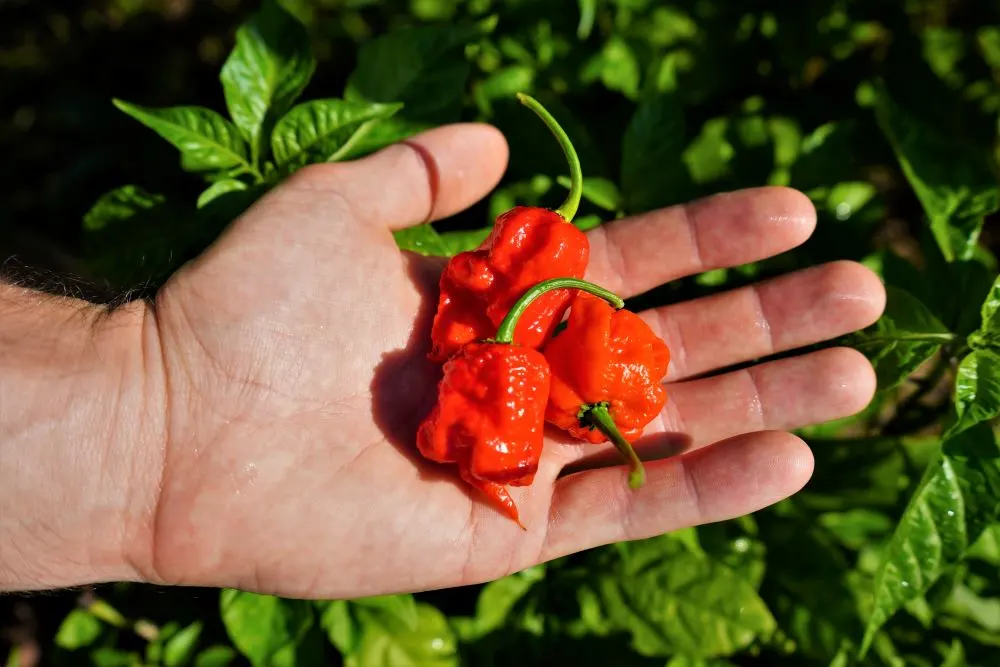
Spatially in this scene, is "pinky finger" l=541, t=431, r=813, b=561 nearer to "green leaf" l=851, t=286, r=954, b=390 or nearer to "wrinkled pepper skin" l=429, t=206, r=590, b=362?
"green leaf" l=851, t=286, r=954, b=390

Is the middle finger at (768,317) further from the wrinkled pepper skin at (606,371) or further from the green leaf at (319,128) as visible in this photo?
the green leaf at (319,128)

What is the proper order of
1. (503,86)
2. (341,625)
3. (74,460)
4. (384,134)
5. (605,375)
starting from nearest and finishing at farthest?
(74,460)
(605,375)
(341,625)
(384,134)
(503,86)

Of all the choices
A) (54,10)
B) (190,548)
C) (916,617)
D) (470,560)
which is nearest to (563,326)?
(470,560)

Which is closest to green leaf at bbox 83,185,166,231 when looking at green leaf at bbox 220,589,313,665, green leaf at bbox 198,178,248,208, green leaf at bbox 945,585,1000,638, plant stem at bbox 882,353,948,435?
green leaf at bbox 198,178,248,208

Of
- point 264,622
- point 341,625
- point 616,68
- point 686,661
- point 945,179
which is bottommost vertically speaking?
point 686,661

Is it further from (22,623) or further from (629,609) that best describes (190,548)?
(22,623)

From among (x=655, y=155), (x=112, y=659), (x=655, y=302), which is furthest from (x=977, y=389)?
(x=112, y=659)

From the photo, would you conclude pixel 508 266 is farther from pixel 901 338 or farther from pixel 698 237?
pixel 901 338
